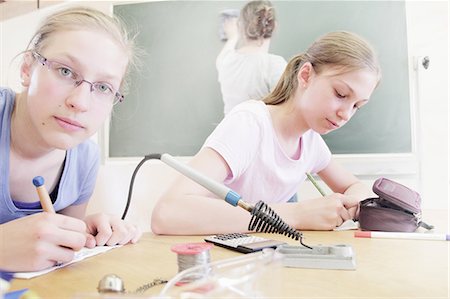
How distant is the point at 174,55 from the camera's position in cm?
161

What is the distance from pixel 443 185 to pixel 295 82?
31.7 inches

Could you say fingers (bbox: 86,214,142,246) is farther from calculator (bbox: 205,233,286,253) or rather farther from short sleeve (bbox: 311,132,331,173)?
short sleeve (bbox: 311,132,331,173)

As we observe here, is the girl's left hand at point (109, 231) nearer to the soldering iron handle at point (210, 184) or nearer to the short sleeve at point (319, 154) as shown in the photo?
the soldering iron handle at point (210, 184)

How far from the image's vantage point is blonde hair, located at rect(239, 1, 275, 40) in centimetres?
151

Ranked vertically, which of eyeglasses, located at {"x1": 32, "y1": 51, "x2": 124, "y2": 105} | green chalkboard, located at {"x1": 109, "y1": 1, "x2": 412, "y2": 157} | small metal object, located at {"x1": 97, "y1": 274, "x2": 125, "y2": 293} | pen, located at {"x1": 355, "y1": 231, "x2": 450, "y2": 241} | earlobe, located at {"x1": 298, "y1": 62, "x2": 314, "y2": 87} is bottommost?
small metal object, located at {"x1": 97, "y1": 274, "x2": 125, "y2": 293}

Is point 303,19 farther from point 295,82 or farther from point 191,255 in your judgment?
point 191,255

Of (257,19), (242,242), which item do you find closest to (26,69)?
(242,242)

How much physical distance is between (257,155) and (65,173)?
41cm

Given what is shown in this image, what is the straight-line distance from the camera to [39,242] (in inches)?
17.5

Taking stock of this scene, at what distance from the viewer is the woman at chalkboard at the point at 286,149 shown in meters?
0.69

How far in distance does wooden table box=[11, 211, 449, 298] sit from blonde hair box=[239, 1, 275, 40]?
1068mm

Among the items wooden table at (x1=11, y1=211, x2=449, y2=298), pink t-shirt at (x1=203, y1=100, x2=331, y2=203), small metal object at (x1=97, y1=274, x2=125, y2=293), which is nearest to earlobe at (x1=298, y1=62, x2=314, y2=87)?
pink t-shirt at (x1=203, y1=100, x2=331, y2=203)

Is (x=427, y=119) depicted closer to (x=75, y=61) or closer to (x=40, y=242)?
(x=75, y=61)

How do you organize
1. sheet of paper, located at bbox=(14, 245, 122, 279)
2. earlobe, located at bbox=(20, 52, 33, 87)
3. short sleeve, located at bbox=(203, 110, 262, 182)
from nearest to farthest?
sheet of paper, located at bbox=(14, 245, 122, 279) < earlobe, located at bbox=(20, 52, 33, 87) < short sleeve, located at bbox=(203, 110, 262, 182)
